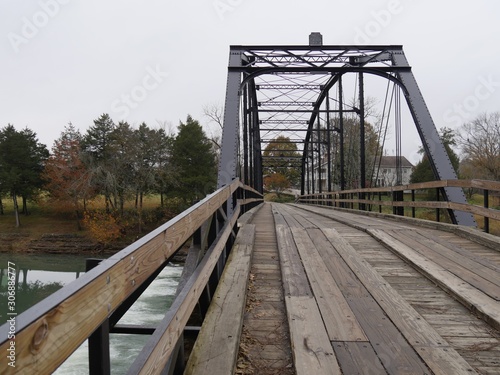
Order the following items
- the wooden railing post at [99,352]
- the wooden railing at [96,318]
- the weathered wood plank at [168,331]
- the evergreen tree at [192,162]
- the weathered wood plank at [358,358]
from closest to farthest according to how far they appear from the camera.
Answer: the wooden railing at [96,318]
the wooden railing post at [99,352]
the weathered wood plank at [168,331]
the weathered wood plank at [358,358]
the evergreen tree at [192,162]

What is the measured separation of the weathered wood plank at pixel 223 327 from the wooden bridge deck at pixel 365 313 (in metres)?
0.01

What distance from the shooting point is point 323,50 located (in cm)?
1265

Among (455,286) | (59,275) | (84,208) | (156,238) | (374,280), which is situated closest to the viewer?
(156,238)

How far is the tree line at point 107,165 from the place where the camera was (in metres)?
35.3

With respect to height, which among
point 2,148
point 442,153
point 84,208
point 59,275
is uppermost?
point 2,148

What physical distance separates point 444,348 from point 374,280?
4.36 feet

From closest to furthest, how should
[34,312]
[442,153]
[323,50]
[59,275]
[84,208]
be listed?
1. [34,312]
2. [442,153]
3. [323,50]
4. [59,275]
5. [84,208]

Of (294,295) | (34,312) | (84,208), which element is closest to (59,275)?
(84,208)

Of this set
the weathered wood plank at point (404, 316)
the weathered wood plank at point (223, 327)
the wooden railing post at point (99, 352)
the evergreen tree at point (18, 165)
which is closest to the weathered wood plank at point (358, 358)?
the weathered wood plank at point (404, 316)

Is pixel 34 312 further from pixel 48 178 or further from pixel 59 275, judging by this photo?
pixel 48 178

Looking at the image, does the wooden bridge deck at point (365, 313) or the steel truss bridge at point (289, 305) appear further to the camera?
the wooden bridge deck at point (365, 313)

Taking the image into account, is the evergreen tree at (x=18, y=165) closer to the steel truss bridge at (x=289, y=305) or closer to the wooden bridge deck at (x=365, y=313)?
the steel truss bridge at (x=289, y=305)

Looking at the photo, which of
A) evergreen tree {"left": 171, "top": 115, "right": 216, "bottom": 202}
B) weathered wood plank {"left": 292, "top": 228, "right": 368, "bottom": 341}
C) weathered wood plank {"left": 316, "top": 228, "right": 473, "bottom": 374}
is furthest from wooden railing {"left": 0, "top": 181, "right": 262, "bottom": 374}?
evergreen tree {"left": 171, "top": 115, "right": 216, "bottom": 202}

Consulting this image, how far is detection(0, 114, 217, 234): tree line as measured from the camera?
116 feet
